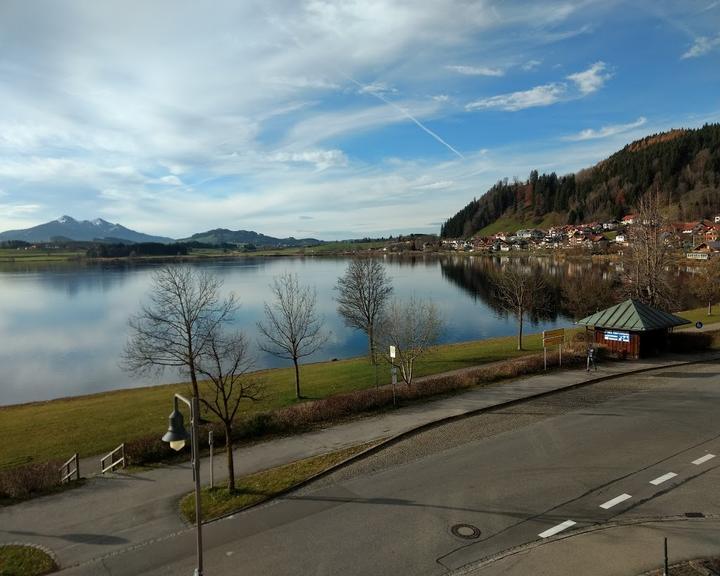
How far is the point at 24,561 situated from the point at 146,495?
3.43 m

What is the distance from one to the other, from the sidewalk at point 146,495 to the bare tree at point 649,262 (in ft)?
94.5

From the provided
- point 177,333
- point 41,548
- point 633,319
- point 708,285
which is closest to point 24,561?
point 41,548

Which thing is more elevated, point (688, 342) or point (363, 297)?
point (363, 297)

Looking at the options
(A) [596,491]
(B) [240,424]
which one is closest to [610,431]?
(A) [596,491]

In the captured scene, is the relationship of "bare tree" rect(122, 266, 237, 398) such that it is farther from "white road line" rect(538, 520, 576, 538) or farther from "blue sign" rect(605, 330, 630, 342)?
"blue sign" rect(605, 330, 630, 342)

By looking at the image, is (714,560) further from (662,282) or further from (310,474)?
(662,282)

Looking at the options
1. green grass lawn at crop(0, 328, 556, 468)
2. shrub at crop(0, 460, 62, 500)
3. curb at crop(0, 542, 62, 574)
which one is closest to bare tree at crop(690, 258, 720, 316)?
green grass lawn at crop(0, 328, 556, 468)

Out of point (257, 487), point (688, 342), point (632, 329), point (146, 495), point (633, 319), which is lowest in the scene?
point (146, 495)

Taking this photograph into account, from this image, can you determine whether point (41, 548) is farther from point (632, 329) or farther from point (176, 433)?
point (632, 329)

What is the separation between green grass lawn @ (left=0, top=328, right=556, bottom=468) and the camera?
→ 66.0ft

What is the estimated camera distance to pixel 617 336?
2838 centimetres

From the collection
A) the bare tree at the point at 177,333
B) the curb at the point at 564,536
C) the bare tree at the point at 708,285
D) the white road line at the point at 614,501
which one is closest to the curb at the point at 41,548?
the curb at the point at 564,536

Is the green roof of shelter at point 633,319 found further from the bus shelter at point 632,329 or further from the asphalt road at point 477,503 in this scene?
the asphalt road at point 477,503

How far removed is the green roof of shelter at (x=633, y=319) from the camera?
2750 cm
